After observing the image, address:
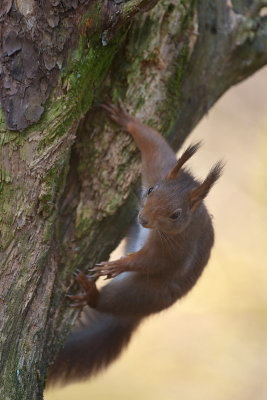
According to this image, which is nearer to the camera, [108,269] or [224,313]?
[108,269]

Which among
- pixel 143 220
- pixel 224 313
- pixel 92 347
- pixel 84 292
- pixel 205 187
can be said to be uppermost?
pixel 205 187

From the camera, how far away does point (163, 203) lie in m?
3.27

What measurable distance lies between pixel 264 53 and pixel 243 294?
13.6 feet

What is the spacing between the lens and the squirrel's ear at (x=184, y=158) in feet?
10.1

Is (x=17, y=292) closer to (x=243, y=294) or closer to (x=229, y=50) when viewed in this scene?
(x=229, y=50)

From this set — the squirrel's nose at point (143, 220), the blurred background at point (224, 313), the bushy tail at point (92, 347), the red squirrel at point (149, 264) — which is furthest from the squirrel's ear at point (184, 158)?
the blurred background at point (224, 313)

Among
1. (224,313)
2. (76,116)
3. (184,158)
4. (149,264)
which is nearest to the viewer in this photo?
(76,116)

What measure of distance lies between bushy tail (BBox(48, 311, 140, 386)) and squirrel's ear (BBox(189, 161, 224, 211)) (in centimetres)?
99

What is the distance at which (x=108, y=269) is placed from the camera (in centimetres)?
322

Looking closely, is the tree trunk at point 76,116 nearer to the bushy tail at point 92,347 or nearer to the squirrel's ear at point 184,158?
the squirrel's ear at point 184,158

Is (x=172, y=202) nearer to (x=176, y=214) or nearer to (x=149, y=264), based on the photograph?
(x=176, y=214)

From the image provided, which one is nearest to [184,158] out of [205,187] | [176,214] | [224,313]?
[205,187]

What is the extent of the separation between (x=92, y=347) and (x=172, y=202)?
3.81 ft

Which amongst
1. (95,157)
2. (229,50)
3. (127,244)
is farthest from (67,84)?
(127,244)
